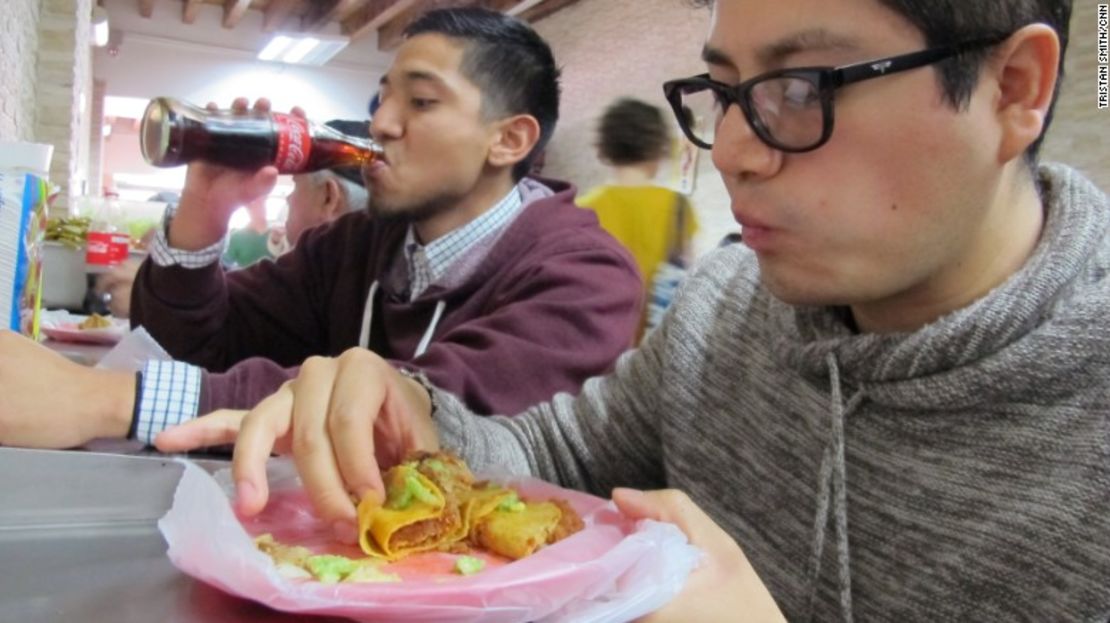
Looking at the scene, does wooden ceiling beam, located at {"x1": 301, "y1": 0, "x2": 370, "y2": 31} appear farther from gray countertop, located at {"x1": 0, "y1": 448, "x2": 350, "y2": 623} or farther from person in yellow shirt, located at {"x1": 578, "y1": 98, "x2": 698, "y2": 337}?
gray countertop, located at {"x1": 0, "y1": 448, "x2": 350, "y2": 623}

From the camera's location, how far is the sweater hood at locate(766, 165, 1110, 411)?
0.70 metres

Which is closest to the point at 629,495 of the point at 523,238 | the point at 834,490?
the point at 834,490

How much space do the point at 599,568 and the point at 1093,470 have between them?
0.40 m

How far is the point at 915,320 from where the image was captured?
0.83 meters

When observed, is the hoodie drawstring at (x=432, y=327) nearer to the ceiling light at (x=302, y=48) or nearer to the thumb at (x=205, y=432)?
the thumb at (x=205, y=432)

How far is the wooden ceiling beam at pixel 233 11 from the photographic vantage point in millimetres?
7734

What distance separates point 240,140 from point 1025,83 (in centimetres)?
117

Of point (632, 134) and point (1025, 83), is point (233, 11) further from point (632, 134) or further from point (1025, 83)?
point (1025, 83)

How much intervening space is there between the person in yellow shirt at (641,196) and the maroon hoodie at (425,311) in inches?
40.7

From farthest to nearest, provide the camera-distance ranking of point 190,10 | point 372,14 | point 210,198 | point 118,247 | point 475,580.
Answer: point 190,10
point 372,14
point 118,247
point 210,198
point 475,580

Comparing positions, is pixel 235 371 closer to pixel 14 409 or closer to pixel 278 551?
pixel 14 409

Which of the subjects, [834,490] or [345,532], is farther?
[834,490]

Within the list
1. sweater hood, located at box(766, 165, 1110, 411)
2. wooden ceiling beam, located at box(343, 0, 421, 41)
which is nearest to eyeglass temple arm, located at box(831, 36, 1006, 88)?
sweater hood, located at box(766, 165, 1110, 411)

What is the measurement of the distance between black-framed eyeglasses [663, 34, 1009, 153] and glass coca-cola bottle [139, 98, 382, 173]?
955 millimetres
